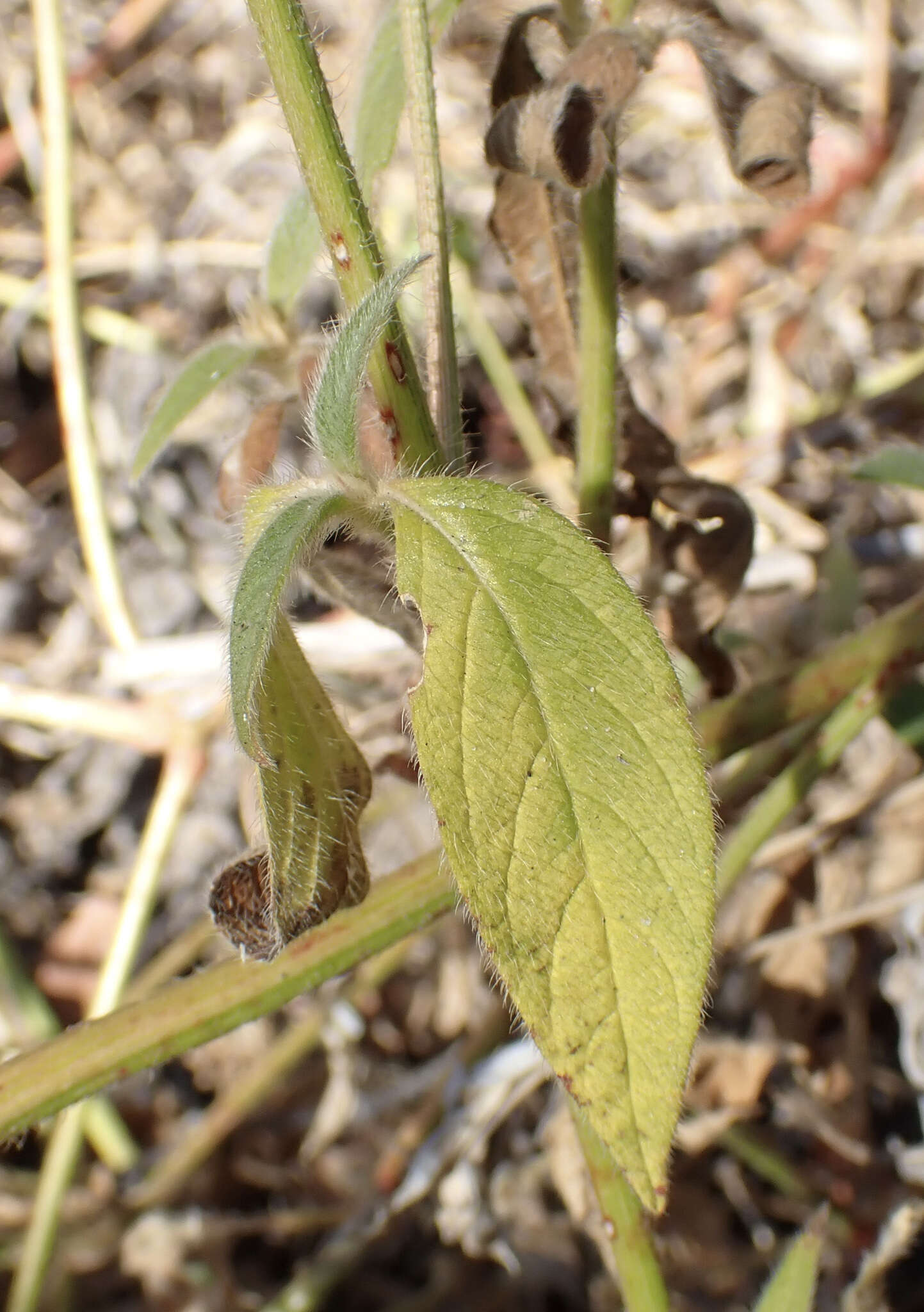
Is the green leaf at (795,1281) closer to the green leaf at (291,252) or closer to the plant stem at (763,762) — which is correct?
the plant stem at (763,762)

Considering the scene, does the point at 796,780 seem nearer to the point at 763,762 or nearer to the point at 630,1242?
the point at 763,762

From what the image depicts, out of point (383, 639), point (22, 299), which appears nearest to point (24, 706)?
point (383, 639)

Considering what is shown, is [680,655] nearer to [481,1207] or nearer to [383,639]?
[383,639]

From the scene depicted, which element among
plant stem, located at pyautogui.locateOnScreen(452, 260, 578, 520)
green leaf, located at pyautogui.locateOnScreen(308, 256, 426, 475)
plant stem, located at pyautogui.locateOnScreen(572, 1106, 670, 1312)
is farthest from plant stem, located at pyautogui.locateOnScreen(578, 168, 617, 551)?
plant stem, located at pyautogui.locateOnScreen(452, 260, 578, 520)

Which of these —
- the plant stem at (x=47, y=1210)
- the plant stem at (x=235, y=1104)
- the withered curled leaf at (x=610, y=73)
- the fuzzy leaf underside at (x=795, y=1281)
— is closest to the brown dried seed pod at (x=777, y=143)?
the withered curled leaf at (x=610, y=73)

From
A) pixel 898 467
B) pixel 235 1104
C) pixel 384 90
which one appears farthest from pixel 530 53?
pixel 235 1104
